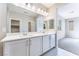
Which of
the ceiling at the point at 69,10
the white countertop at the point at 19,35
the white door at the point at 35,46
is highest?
the ceiling at the point at 69,10

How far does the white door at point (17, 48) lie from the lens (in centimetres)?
132

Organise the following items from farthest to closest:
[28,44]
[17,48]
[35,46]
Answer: [35,46], [28,44], [17,48]

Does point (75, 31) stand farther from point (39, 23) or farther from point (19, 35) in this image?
point (19, 35)

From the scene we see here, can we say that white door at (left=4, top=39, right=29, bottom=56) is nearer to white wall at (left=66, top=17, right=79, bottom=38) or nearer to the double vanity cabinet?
the double vanity cabinet

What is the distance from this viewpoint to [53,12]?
→ 5.32 ft

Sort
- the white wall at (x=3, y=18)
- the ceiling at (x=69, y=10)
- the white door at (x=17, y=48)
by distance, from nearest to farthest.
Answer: the white door at (x=17, y=48) < the white wall at (x=3, y=18) < the ceiling at (x=69, y=10)

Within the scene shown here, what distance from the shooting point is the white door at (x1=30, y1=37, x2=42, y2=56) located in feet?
5.15

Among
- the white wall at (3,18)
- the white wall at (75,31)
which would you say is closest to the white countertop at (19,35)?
the white wall at (3,18)

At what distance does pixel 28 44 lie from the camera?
1.53 meters

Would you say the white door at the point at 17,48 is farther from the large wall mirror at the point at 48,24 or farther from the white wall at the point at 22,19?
the large wall mirror at the point at 48,24

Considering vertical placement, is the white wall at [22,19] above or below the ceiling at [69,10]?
below

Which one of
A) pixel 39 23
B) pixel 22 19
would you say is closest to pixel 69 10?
pixel 39 23

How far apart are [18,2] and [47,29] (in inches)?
27.3

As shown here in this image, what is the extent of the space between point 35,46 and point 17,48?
36 centimetres
